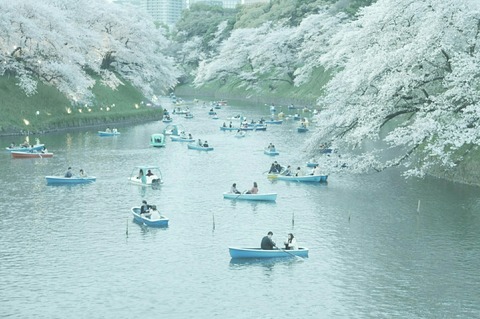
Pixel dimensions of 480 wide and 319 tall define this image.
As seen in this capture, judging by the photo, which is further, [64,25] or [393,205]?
[64,25]

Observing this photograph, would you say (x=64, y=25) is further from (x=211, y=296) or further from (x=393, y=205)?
(x=211, y=296)


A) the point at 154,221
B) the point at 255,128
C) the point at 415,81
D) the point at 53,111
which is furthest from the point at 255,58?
the point at 154,221

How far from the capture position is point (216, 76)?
156m

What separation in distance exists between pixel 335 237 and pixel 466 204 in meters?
11.1

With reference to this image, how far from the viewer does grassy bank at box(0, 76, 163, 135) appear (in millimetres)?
78875

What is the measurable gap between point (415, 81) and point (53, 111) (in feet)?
164

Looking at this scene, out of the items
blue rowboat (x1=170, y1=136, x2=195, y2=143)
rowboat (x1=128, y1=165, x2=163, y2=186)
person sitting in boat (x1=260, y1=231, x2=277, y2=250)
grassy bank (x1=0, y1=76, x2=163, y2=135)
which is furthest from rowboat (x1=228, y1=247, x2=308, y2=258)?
grassy bank (x1=0, y1=76, x2=163, y2=135)

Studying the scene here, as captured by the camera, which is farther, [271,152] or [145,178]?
[271,152]

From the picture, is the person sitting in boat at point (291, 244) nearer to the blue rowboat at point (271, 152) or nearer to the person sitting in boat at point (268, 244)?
the person sitting in boat at point (268, 244)

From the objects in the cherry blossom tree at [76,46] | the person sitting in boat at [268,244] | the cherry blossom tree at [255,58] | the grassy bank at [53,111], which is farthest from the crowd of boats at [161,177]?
the cherry blossom tree at [255,58]

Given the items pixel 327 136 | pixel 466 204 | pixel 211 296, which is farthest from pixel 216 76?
pixel 211 296

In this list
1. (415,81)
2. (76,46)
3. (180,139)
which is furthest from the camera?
(76,46)

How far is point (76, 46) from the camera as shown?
88.8 metres

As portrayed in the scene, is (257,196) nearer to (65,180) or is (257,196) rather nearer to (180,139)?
(65,180)
